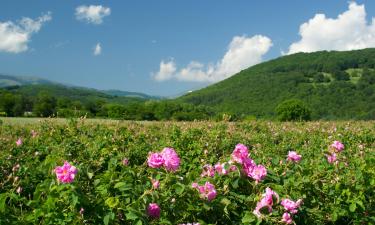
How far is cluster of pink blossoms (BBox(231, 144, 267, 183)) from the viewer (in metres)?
3.25

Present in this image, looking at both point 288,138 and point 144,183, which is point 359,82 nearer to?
point 288,138

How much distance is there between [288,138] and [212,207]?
845cm

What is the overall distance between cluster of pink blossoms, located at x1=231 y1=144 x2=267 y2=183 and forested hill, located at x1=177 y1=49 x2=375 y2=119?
82.5m

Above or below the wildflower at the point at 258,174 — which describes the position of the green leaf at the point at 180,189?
below

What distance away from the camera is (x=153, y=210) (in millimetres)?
2676

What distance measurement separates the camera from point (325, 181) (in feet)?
13.1

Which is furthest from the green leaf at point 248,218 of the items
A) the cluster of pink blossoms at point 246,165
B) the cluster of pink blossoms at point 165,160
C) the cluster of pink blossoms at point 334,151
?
the cluster of pink blossoms at point 334,151

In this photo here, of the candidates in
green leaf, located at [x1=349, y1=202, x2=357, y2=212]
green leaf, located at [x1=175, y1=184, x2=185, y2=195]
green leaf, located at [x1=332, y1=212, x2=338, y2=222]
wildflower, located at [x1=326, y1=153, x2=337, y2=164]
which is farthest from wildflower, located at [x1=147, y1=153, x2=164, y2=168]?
wildflower, located at [x1=326, y1=153, x2=337, y2=164]

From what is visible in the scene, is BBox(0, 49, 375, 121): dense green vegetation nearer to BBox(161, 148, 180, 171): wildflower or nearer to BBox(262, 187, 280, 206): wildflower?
BBox(161, 148, 180, 171): wildflower

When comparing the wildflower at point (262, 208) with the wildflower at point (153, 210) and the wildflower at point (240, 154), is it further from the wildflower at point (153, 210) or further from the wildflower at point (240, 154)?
the wildflower at point (153, 210)

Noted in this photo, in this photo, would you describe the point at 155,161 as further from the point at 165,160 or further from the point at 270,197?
the point at 270,197

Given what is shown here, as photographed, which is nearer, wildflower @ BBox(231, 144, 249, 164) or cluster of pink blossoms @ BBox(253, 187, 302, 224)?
cluster of pink blossoms @ BBox(253, 187, 302, 224)

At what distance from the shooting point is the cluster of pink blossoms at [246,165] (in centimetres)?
325

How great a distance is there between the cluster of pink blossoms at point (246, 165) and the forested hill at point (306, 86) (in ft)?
271
